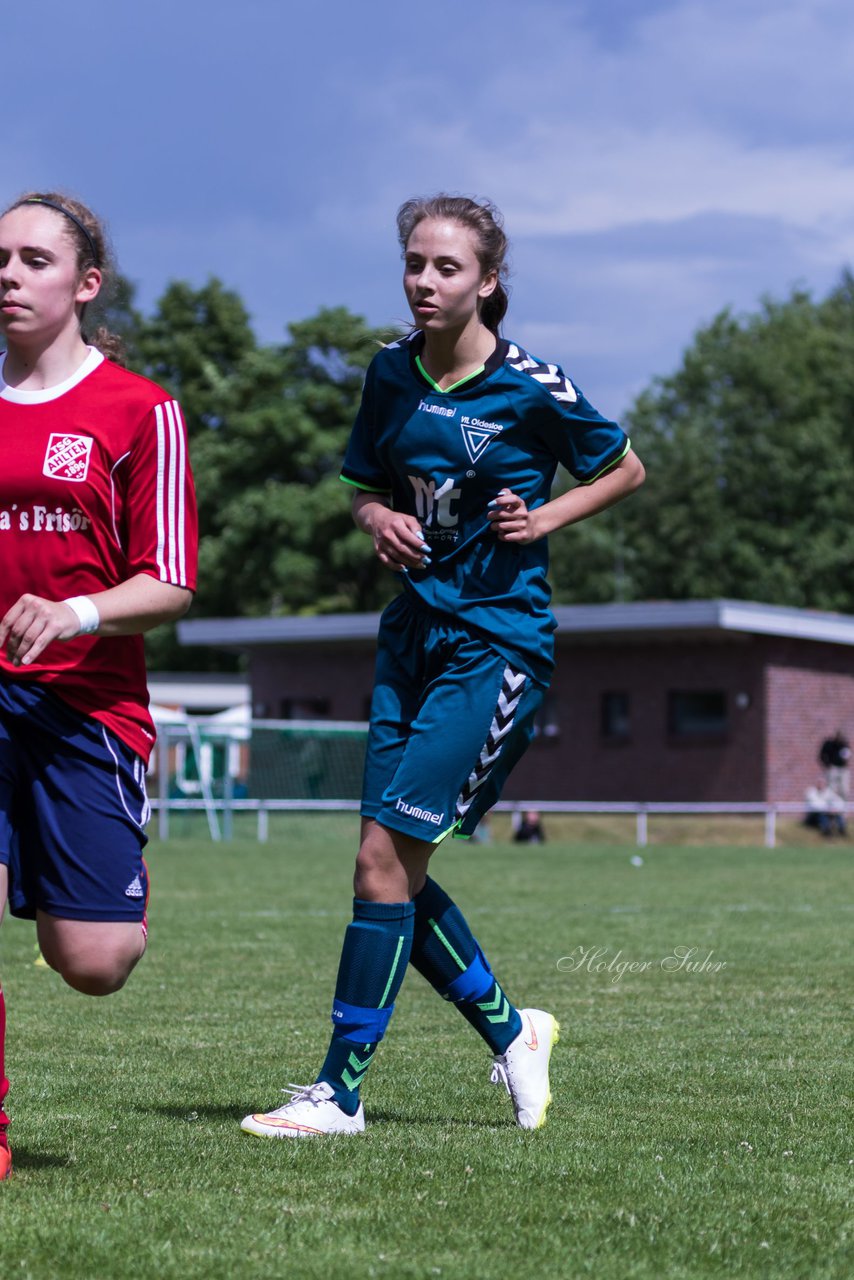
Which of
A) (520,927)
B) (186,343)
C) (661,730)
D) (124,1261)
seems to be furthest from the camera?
(186,343)

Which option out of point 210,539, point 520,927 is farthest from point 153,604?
point 210,539

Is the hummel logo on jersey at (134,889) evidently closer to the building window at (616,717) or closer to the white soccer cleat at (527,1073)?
the white soccer cleat at (527,1073)

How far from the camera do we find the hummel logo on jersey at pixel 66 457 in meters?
4.11

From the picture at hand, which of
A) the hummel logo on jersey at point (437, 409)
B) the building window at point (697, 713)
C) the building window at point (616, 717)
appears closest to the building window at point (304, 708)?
the building window at point (616, 717)

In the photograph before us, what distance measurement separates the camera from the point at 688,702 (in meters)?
37.5

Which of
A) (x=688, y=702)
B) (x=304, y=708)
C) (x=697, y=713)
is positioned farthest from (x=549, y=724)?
(x=304, y=708)

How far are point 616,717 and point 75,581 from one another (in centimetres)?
3456

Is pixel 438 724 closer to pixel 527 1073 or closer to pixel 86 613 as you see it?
pixel 527 1073

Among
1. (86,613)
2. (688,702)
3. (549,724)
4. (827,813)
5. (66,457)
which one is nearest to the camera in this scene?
(86,613)

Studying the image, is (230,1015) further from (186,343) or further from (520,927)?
(186,343)

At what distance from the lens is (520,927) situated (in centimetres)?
1255

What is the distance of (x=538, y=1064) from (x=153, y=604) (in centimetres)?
196

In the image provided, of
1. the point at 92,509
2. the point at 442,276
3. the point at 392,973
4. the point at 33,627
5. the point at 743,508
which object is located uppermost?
the point at 743,508

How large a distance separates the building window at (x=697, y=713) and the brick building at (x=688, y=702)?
1.1 inches
